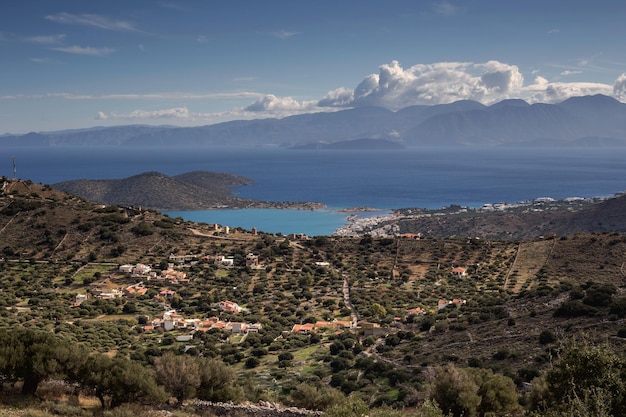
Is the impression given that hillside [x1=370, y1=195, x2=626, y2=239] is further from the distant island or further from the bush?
the bush

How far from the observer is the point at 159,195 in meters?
134

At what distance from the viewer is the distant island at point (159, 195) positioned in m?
130

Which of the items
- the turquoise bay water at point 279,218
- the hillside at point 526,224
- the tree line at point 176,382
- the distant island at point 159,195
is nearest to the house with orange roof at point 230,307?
the tree line at point 176,382

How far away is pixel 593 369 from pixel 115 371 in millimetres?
12137

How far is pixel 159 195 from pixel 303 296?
105739 mm

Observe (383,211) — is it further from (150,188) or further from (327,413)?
(327,413)

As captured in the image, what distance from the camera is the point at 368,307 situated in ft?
112

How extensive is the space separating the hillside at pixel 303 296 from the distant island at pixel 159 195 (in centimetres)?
7401

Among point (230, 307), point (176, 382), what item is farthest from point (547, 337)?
point (230, 307)

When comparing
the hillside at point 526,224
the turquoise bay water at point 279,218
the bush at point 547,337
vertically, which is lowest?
the turquoise bay water at point 279,218

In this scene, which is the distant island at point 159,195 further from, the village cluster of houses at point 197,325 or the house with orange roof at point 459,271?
the village cluster of houses at point 197,325

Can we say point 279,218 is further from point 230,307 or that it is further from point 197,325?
point 197,325

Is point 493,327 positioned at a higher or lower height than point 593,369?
lower

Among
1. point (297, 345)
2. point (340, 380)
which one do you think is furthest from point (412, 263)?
point (340, 380)
